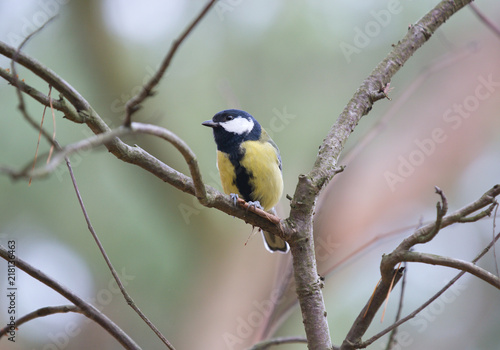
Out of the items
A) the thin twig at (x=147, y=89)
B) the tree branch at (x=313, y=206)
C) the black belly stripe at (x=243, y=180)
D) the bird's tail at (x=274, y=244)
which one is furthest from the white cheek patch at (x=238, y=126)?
the thin twig at (x=147, y=89)

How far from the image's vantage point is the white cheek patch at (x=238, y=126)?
2.68m

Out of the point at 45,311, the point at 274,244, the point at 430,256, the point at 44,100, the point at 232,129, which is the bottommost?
the point at 45,311

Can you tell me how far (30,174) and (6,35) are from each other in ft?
9.64

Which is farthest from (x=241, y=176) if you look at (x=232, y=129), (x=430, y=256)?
(x=430, y=256)

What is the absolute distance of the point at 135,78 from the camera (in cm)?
380

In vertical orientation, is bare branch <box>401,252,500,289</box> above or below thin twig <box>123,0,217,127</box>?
above

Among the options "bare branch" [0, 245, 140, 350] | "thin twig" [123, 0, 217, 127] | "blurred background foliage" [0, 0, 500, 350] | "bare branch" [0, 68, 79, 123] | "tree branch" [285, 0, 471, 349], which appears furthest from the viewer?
"blurred background foliage" [0, 0, 500, 350]

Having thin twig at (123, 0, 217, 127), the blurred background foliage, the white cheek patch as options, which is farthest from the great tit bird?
thin twig at (123, 0, 217, 127)

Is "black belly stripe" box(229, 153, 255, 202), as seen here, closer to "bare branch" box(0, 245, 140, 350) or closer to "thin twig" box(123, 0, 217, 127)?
"bare branch" box(0, 245, 140, 350)

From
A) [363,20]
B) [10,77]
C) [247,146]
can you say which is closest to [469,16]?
[363,20]

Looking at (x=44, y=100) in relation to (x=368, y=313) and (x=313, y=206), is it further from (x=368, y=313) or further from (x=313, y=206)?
(x=368, y=313)

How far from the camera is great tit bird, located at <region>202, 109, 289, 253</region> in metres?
2.55

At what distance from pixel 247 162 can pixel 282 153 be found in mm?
1170

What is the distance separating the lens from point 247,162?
254 centimetres
